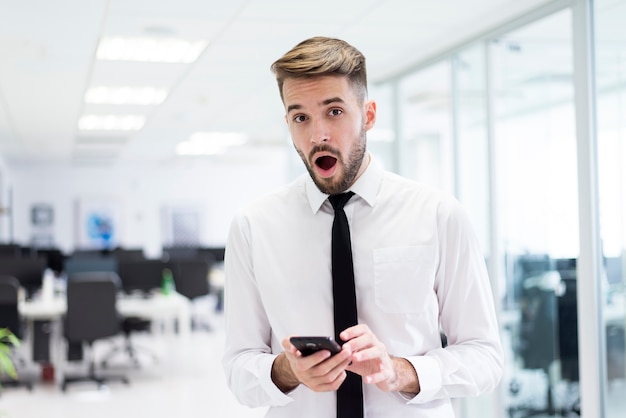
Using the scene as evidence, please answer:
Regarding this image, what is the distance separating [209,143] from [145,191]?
484 centimetres

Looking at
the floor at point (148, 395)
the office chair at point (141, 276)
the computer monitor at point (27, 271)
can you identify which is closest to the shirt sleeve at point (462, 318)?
the floor at point (148, 395)

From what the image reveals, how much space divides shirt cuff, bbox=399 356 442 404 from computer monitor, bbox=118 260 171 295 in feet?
22.2

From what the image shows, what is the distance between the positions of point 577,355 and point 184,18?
309 cm

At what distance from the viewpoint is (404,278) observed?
1.42 meters

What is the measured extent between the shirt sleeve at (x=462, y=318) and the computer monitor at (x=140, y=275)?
22.0 feet

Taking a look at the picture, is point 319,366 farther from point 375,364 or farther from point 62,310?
point 62,310

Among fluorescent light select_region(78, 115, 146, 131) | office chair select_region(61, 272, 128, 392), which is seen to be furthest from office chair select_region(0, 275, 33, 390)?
fluorescent light select_region(78, 115, 146, 131)

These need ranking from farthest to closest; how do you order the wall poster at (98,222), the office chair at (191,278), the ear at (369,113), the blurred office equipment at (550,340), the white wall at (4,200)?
1. the wall poster at (98,222)
2. the white wall at (4,200)
3. the office chair at (191,278)
4. the blurred office equipment at (550,340)
5. the ear at (369,113)

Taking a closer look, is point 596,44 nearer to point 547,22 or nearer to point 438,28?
point 547,22

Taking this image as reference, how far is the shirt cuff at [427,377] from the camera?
1.33 metres

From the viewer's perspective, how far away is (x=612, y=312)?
134 inches

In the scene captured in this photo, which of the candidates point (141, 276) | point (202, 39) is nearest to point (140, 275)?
point (141, 276)

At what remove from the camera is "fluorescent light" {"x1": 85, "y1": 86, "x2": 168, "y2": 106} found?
6.71 m

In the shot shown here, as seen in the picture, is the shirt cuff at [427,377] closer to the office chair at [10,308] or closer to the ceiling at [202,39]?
the ceiling at [202,39]
